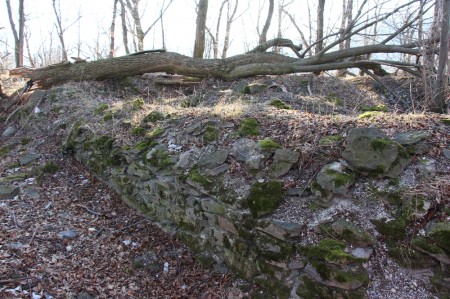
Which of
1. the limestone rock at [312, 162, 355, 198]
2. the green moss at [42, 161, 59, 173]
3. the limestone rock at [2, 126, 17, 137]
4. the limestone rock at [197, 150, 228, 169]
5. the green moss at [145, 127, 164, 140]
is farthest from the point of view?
the limestone rock at [2, 126, 17, 137]

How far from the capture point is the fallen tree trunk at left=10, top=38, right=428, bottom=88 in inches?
319

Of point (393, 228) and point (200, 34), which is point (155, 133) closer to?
point (393, 228)

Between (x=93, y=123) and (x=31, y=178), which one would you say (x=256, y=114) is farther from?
(x=31, y=178)

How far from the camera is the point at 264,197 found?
123 inches

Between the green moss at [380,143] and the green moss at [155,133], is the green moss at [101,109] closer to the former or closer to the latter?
the green moss at [155,133]

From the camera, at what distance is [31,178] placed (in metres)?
5.20

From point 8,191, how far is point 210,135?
2.96 meters

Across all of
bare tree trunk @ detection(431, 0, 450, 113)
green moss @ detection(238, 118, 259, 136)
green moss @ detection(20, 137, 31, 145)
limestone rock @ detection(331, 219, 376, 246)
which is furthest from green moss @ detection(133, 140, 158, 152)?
bare tree trunk @ detection(431, 0, 450, 113)

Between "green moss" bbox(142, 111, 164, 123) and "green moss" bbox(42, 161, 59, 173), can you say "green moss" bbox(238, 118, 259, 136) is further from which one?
"green moss" bbox(42, 161, 59, 173)

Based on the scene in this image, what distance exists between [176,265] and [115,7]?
1677 centimetres

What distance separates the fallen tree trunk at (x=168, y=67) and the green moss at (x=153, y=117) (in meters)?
3.52

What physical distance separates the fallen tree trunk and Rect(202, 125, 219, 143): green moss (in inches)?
168

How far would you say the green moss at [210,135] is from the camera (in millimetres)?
4102

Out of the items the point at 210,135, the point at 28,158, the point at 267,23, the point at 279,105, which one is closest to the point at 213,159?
the point at 210,135
